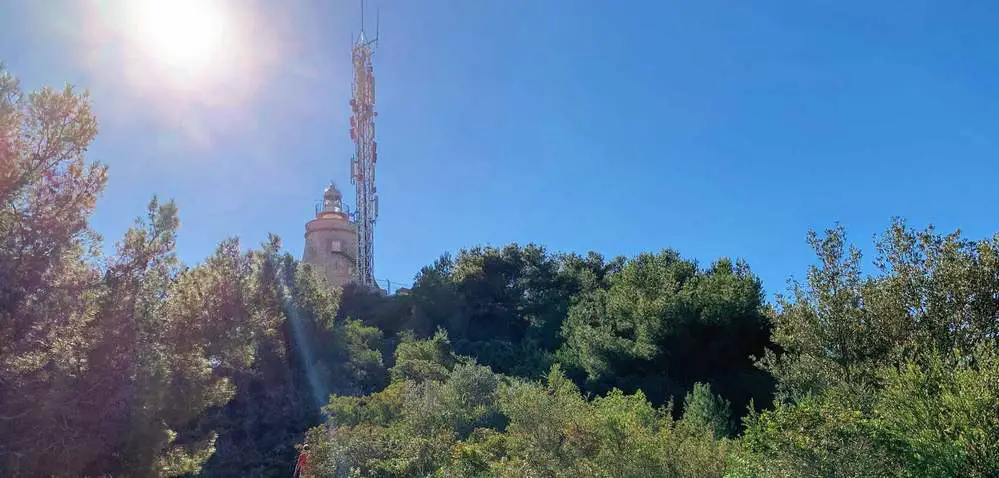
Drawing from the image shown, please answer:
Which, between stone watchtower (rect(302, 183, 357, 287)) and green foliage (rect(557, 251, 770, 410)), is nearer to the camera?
green foliage (rect(557, 251, 770, 410))

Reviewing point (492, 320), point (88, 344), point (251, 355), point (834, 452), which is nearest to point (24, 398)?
point (88, 344)

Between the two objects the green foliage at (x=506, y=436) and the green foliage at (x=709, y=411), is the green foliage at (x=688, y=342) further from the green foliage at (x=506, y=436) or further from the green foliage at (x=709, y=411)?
the green foliage at (x=506, y=436)

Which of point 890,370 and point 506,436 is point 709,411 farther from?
point 890,370

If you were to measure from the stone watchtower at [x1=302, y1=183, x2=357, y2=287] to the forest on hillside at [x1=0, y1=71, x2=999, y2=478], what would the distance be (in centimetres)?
1927

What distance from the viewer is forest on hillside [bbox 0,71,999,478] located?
632 centimetres

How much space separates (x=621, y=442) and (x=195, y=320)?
17.2 ft

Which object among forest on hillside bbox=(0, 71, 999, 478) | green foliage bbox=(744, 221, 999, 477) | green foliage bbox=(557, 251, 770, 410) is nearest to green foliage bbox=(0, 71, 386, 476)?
forest on hillside bbox=(0, 71, 999, 478)

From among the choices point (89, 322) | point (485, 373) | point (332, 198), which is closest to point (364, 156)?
point (332, 198)

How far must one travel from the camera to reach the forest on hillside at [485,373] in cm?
632

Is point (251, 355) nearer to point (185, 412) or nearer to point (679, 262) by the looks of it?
point (185, 412)

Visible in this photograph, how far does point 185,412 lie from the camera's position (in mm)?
8133

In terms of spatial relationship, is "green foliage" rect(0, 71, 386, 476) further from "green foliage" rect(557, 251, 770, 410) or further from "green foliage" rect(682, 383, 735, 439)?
"green foliage" rect(557, 251, 770, 410)

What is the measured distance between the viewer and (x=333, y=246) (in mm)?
37469

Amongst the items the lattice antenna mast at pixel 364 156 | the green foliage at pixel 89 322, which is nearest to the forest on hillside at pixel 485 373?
the green foliage at pixel 89 322
